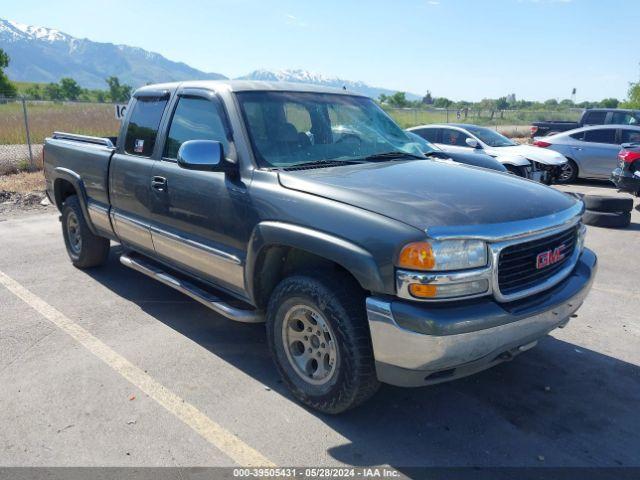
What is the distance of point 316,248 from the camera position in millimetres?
3008

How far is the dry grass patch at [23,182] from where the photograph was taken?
1105 centimetres

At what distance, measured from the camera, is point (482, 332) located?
2.73 m

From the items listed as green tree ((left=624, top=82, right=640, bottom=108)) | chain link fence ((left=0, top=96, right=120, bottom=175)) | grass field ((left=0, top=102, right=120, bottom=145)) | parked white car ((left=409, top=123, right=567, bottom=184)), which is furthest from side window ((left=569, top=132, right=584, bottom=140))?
green tree ((left=624, top=82, right=640, bottom=108))

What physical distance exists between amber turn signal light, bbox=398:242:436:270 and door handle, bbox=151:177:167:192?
2.29 metres

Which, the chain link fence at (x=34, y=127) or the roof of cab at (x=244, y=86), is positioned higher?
the roof of cab at (x=244, y=86)

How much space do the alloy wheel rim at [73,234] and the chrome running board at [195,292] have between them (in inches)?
49.2

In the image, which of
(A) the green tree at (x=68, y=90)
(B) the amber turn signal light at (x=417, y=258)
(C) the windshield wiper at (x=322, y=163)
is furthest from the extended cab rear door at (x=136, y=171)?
(A) the green tree at (x=68, y=90)

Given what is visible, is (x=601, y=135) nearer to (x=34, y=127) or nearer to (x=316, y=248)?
(x=316, y=248)

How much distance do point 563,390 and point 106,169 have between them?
424 centimetres

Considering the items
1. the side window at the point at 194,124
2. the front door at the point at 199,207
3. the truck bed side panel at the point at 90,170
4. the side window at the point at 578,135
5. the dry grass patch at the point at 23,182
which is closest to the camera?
the front door at the point at 199,207

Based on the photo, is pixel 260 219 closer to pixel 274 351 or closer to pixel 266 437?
pixel 274 351

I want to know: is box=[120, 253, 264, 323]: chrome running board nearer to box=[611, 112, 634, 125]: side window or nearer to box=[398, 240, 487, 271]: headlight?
box=[398, 240, 487, 271]: headlight

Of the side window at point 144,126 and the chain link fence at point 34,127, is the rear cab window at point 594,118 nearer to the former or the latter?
the chain link fence at point 34,127

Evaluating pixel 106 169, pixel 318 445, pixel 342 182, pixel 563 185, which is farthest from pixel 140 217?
pixel 563 185
